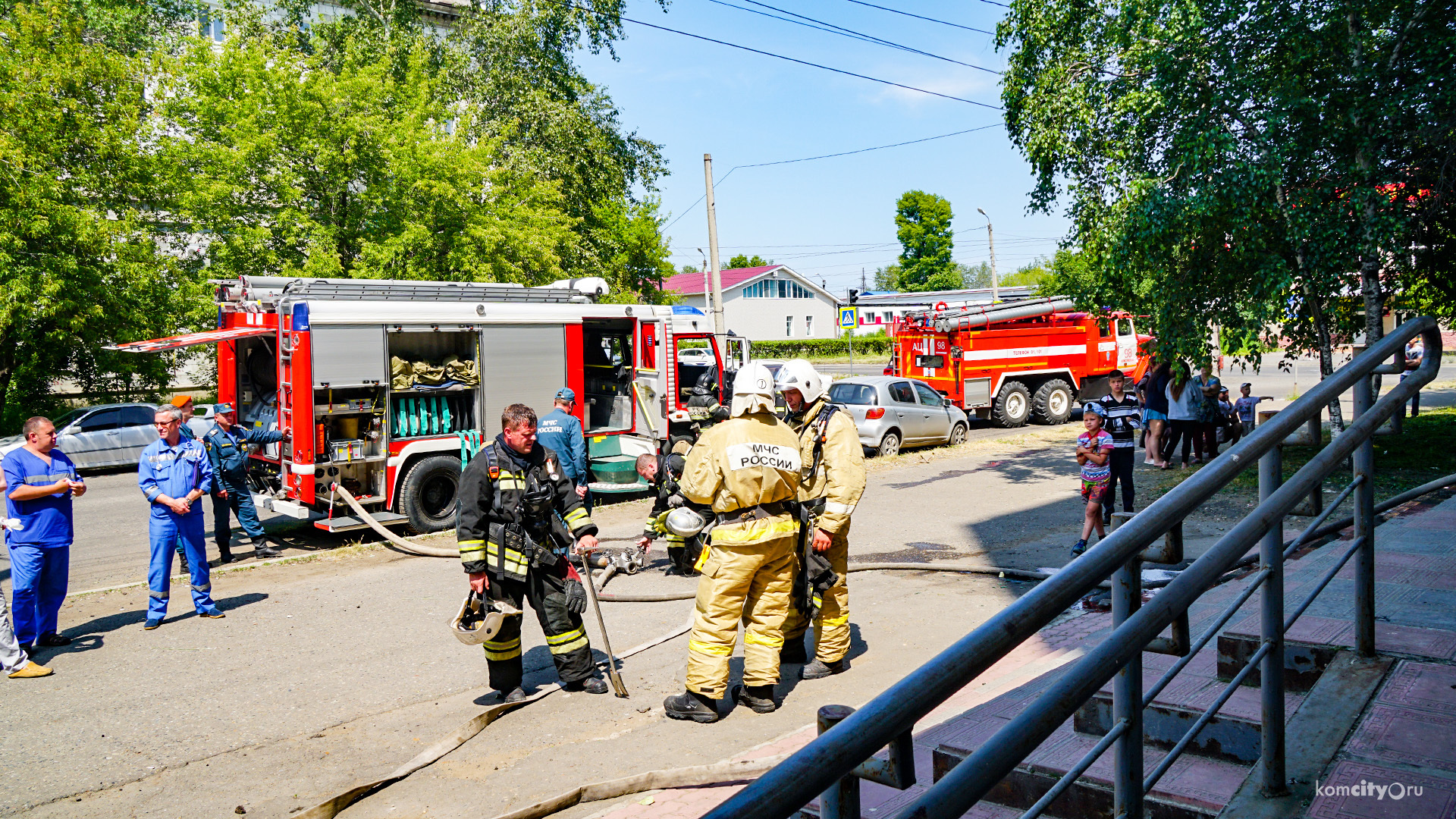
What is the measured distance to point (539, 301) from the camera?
1302 centimetres

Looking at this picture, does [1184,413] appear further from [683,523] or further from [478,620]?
[478,620]

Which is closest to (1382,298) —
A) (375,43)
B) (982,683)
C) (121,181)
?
(982,683)

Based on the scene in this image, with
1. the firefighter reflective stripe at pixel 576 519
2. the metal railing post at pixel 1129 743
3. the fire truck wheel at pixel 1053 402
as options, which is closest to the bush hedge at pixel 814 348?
the fire truck wheel at pixel 1053 402

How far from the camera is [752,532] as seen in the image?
5078mm

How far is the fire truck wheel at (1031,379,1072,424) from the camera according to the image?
2172 cm

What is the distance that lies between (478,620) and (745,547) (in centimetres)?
178

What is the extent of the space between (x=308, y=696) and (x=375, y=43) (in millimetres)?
23781

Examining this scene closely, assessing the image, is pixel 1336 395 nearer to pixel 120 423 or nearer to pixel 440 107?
pixel 120 423

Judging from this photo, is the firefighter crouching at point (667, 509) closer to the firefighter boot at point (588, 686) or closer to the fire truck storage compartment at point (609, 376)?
the firefighter boot at point (588, 686)

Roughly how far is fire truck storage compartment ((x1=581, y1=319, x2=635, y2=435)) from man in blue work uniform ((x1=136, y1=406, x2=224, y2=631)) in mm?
6308

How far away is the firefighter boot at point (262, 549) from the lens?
34.0 ft

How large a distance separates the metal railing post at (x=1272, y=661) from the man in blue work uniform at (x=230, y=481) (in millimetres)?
9659

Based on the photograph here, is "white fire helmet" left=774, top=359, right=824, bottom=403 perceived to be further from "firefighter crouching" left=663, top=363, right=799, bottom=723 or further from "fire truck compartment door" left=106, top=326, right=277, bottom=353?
"fire truck compartment door" left=106, top=326, right=277, bottom=353

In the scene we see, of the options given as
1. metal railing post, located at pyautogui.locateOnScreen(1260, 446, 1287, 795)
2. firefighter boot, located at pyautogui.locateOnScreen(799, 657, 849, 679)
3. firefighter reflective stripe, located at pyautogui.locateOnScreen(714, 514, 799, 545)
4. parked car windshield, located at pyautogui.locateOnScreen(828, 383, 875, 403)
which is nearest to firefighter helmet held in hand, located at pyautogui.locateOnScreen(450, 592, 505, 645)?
firefighter reflective stripe, located at pyautogui.locateOnScreen(714, 514, 799, 545)
